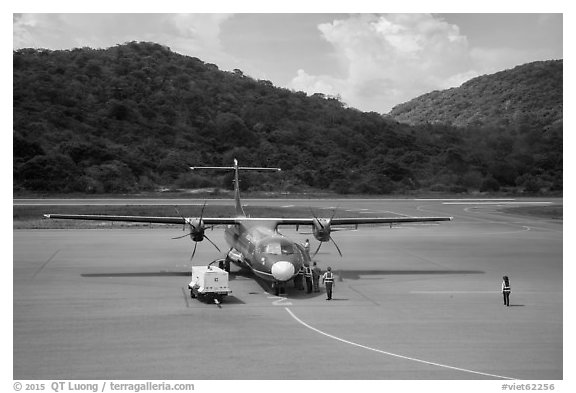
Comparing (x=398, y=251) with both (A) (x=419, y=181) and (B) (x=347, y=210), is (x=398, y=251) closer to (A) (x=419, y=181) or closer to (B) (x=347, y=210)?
(B) (x=347, y=210)

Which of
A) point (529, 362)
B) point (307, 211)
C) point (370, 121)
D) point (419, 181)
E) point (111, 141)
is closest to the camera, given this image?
point (529, 362)

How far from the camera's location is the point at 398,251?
39.3 metres

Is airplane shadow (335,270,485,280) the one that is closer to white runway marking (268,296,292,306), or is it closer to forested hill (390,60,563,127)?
white runway marking (268,296,292,306)

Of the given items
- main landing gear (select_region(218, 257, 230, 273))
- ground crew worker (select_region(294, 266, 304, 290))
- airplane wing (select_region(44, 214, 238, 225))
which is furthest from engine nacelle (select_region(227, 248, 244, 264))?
ground crew worker (select_region(294, 266, 304, 290))

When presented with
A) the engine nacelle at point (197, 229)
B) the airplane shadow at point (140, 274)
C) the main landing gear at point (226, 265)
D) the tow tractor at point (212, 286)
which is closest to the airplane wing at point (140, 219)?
the engine nacelle at point (197, 229)

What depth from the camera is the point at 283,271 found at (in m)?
23.4

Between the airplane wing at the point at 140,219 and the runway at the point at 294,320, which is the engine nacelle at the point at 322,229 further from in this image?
the airplane wing at the point at 140,219

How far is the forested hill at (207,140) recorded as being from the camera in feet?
307

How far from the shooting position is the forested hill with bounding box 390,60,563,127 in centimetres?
13825

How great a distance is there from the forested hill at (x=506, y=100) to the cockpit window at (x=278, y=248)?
4538 inches

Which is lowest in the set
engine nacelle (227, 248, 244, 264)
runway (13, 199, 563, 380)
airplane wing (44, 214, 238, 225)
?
runway (13, 199, 563, 380)

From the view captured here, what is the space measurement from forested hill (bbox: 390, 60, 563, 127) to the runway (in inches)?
4279

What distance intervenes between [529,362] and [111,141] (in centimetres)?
9804
